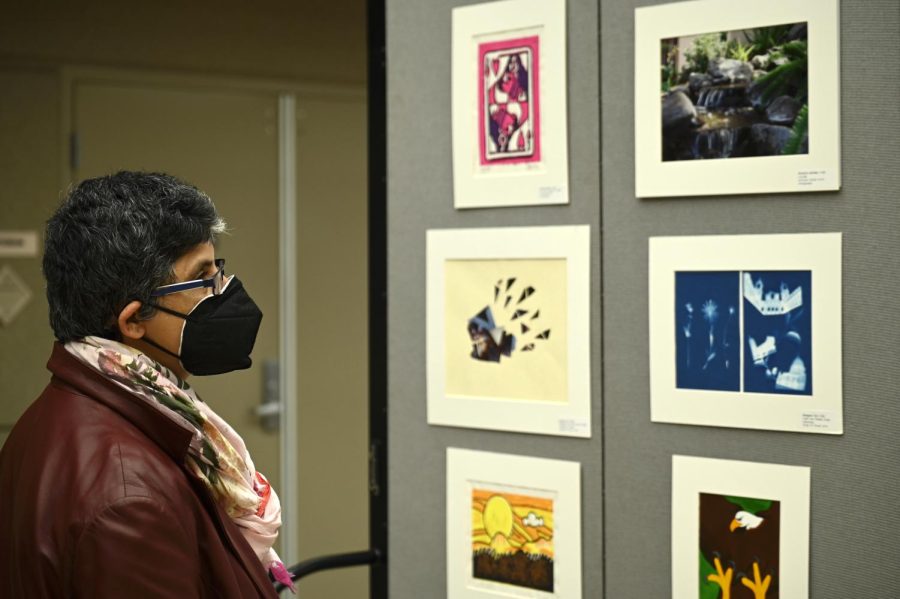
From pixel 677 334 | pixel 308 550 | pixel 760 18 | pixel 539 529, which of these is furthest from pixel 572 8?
pixel 308 550

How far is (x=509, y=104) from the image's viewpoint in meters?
1.95

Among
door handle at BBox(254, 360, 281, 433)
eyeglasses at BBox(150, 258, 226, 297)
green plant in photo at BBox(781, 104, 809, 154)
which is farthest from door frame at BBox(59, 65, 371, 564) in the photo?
green plant in photo at BBox(781, 104, 809, 154)

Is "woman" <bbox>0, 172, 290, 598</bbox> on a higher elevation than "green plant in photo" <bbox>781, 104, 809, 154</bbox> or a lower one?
lower

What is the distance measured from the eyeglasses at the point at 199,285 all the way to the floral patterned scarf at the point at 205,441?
9 cm

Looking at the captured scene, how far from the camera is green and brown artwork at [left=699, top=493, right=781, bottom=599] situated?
1.71 m

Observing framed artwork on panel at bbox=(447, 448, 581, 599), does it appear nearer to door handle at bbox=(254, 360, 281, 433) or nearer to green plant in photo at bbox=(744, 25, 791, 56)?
green plant in photo at bbox=(744, 25, 791, 56)

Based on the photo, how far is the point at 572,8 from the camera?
1.89 meters

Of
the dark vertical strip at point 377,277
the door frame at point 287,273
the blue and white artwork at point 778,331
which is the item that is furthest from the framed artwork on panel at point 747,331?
the door frame at point 287,273

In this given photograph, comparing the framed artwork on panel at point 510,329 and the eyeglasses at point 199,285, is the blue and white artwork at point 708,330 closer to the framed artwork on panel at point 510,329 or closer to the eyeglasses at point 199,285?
the framed artwork on panel at point 510,329

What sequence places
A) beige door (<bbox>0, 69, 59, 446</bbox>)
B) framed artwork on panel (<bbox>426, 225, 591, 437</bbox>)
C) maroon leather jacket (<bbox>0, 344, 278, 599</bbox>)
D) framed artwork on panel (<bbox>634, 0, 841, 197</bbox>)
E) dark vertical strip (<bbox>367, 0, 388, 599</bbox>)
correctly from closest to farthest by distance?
maroon leather jacket (<bbox>0, 344, 278, 599</bbox>)
framed artwork on panel (<bbox>634, 0, 841, 197</bbox>)
framed artwork on panel (<bbox>426, 225, 591, 437</bbox>)
dark vertical strip (<bbox>367, 0, 388, 599</bbox>)
beige door (<bbox>0, 69, 59, 446</bbox>)

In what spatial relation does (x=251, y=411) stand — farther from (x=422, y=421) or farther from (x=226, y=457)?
(x=226, y=457)

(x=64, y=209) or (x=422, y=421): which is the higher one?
(x=64, y=209)

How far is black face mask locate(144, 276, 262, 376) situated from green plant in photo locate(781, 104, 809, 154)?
1009mm

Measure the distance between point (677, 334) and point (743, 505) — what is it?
13.7 inches
